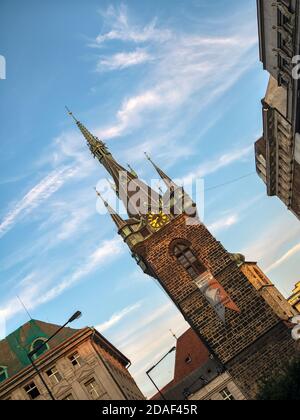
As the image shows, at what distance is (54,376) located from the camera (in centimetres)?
3189

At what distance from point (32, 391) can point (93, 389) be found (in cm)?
435

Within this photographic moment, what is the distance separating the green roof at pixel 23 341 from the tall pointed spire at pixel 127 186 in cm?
1167

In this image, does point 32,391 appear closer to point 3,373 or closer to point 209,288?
point 3,373

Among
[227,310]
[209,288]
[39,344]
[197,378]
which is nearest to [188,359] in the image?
[197,378]

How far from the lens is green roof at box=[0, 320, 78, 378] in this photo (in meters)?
33.6

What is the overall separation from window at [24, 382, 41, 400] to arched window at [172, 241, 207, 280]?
13606 millimetres

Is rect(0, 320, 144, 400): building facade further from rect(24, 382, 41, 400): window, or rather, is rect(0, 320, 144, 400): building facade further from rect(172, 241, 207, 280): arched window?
rect(172, 241, 207, 280): arched window

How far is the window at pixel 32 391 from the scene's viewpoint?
102 ft

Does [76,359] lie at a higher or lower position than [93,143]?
lower

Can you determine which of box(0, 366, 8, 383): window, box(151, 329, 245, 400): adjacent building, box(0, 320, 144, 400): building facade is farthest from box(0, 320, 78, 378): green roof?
box(151, 329, 245, 400): adjacent building

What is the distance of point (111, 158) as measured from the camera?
4434 centimetres

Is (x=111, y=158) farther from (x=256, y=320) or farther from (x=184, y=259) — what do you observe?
(x=256, y=320)

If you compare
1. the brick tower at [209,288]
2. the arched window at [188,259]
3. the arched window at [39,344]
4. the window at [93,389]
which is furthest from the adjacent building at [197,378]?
the arched window at [39,344]

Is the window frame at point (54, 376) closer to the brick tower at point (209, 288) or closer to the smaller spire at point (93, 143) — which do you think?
the brick tower at point (209, 288)
